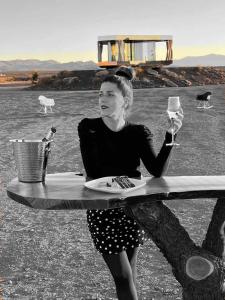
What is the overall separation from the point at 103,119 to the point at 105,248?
0.77 m

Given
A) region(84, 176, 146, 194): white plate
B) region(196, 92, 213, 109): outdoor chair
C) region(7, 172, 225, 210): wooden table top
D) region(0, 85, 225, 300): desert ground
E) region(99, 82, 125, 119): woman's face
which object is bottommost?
region(196, 92, 213, 109): outdoor chair

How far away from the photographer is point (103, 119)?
10.6 ft

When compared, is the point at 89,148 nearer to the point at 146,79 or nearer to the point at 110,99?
the point at 110,99

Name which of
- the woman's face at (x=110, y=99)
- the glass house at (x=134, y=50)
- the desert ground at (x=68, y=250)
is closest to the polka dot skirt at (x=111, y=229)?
the woman's face at (x=110, y=99)

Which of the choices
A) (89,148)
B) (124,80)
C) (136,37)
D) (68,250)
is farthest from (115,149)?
(136,37)

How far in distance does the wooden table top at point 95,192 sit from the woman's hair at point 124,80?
0.53 m

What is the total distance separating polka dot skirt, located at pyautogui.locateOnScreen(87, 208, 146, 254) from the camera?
3.06m

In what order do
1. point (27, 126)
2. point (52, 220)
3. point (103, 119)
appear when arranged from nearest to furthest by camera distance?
point (103, 119) < point (52, 220) < point (27, 126)

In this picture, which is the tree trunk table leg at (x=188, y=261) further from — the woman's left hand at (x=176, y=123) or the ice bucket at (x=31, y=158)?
the ice bucket at (x=31, y=158)

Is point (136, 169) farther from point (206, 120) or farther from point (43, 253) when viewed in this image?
point (206, 120)

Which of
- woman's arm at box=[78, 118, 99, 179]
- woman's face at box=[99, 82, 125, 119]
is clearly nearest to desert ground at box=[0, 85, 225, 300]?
woman's arm at box=[78, 118, 99, 179]

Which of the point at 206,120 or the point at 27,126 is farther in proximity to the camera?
the point at 206,120

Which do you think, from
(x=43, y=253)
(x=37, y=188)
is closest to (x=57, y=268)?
(x=43, y=253)

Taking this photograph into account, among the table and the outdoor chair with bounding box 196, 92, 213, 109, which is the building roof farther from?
the table
